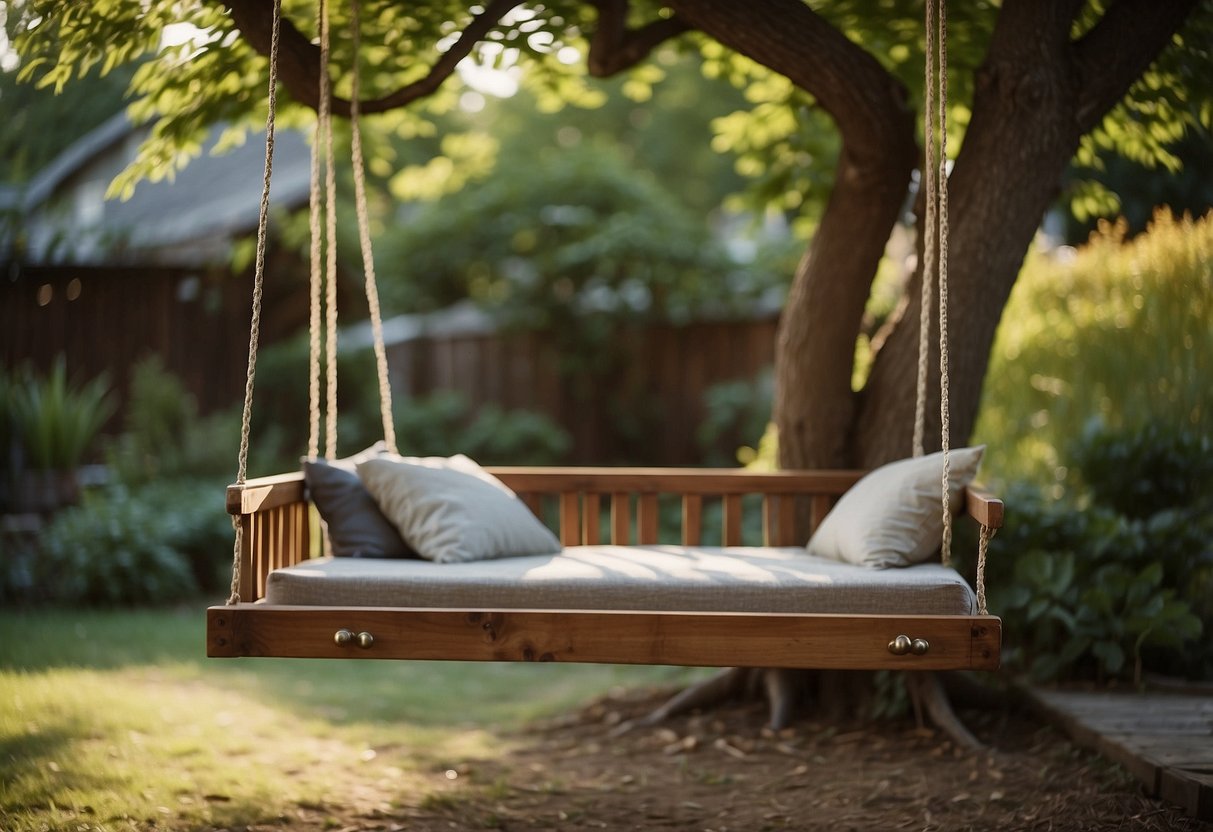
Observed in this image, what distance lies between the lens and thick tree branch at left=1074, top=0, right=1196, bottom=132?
3.53 meters

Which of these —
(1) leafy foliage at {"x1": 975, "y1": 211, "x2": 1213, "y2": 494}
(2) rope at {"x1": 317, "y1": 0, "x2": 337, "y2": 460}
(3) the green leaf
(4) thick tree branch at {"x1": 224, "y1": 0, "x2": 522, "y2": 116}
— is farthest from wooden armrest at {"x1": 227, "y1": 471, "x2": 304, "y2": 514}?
(1) leafy foliage at {"x1": 975, "y1": 211, "x2": 1213, "y2": 494}

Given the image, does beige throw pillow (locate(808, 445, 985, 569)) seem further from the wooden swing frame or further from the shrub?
the shrub

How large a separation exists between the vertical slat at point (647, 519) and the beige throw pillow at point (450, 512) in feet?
1.55

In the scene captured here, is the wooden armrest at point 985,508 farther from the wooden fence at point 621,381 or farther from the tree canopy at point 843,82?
the wooden fence at point 621,381

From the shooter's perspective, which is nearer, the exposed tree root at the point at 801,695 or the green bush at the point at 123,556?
the exposed tree root at the point at 801,695

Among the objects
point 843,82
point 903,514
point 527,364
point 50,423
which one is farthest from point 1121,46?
point 527,364

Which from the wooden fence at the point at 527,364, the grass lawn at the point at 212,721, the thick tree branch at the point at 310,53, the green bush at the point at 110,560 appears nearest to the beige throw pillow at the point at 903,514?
the grass lawn at the point at 212,721

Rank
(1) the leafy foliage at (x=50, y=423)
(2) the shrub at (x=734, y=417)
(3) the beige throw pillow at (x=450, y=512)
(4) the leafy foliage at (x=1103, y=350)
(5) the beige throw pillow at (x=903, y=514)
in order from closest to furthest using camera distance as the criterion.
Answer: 1. (5) the beige throw pillow at (x=903, y=514)
2. (3) the beige throw pillow at (x=450, y=512)
3. (4) the leafy foliage at (x=1103, y=350)
4. (1) the leafy foliage at (x=50, y=423)
5. (2) the shrub at (x=734, y=417)

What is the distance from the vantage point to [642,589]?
2.81 metres

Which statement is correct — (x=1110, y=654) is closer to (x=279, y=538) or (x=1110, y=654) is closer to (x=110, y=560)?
(x=279, y=538)

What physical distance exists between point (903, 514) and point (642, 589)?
2.40 feet

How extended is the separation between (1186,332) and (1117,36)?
1628mm

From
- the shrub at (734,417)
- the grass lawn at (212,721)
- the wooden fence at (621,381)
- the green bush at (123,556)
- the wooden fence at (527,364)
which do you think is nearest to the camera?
the grass lawn at (212,721)

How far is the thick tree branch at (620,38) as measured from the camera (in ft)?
12.3
